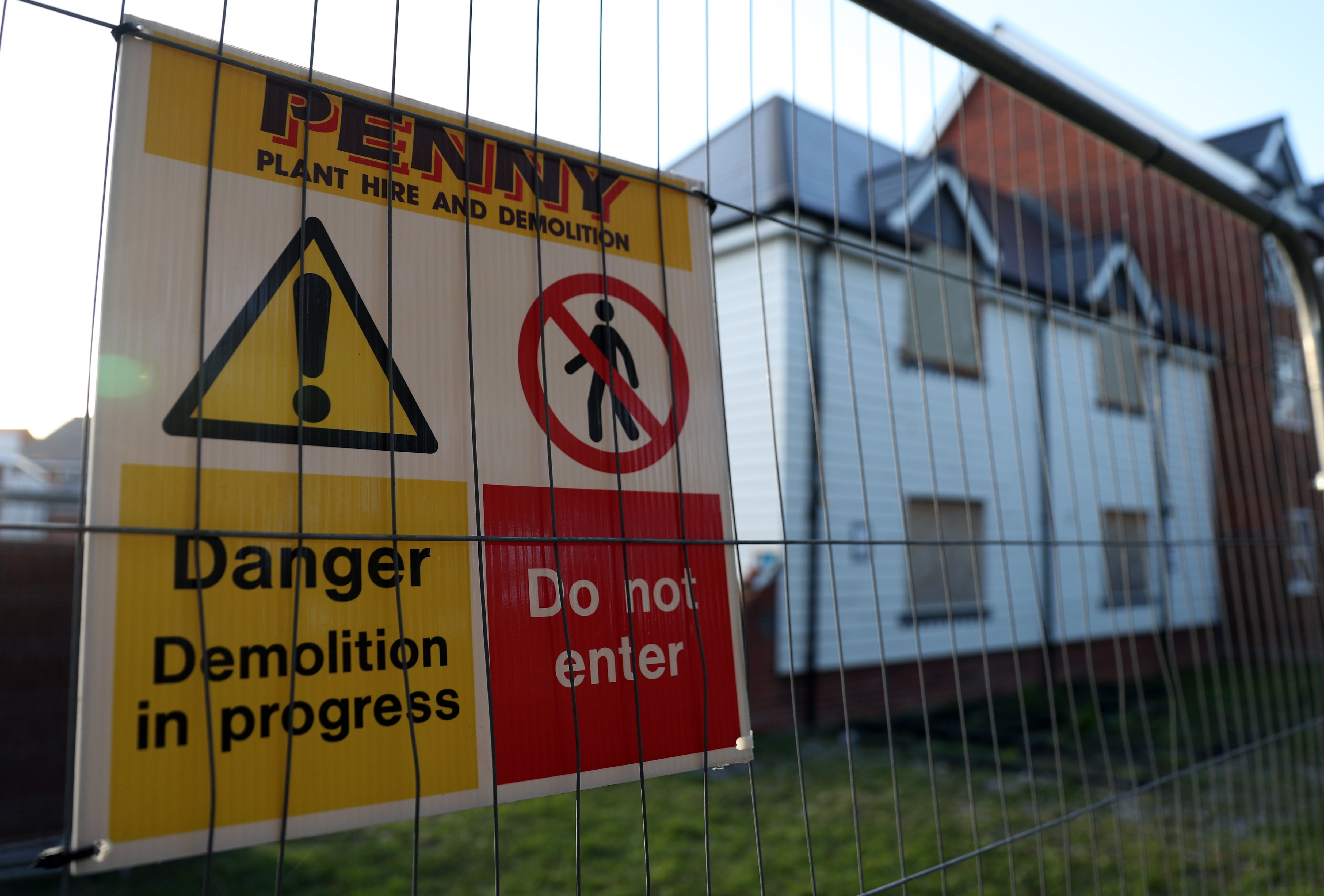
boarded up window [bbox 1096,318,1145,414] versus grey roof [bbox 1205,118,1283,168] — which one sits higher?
grey roof [bbox 1205,118,1283,168]

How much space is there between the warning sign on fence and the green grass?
1.31 metres

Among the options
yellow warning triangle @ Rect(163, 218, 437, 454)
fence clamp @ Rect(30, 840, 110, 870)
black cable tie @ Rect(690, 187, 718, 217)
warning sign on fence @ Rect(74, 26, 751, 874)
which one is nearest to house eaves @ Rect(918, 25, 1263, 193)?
black cable tie @ Rect(690, 187, 718, 217)

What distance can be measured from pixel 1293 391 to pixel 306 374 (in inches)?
130

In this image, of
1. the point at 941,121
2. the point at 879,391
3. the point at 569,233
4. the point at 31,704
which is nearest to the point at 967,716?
the point at 879,391

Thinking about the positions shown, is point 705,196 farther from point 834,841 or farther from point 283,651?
point 834,841

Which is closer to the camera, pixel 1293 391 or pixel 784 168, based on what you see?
pixel 1293 391

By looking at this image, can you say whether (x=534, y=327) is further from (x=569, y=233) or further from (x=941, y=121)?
(x=941, y=121)

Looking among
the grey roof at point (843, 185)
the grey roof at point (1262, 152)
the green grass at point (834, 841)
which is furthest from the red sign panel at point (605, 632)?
the grey roof at point (1262, 152)

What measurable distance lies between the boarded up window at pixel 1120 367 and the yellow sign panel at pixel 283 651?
1.43 meters

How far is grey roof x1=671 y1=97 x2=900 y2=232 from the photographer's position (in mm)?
7090

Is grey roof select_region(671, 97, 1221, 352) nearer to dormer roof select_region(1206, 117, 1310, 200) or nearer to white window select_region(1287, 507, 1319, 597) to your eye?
white window select_region(1287, 507, 1319, 597)

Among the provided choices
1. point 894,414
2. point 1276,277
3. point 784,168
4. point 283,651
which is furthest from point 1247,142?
point 283,651

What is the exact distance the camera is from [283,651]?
830 millimetres

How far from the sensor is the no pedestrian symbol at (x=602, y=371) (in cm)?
104
